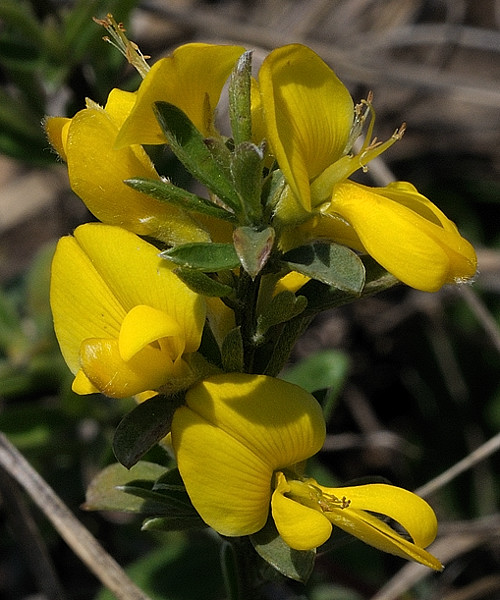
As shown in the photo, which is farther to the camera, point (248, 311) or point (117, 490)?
point (117, 490)

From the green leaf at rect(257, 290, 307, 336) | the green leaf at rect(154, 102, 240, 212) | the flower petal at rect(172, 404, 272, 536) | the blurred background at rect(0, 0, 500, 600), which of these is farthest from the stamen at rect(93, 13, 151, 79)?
the blurred background at rect(0, 0, 500, 600)

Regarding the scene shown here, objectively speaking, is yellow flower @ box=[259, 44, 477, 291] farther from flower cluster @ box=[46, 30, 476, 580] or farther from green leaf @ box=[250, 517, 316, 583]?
green leaf @ box=[250, 517, 316, 583]

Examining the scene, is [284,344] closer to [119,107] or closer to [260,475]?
[260,475]

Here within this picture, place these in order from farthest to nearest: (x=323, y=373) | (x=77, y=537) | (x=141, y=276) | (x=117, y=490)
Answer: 1. (x=323, y=373)
2. (x=77, y=537)
3. (x=117, y=490)
4. (x=141, y=276)

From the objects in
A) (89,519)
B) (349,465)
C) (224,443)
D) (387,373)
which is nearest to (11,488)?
(89,519)

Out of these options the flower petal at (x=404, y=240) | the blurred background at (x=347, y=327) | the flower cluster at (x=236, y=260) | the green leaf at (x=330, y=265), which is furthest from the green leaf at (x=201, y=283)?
the blurred background at (x=347, y=327)

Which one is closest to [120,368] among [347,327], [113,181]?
[113,181]
